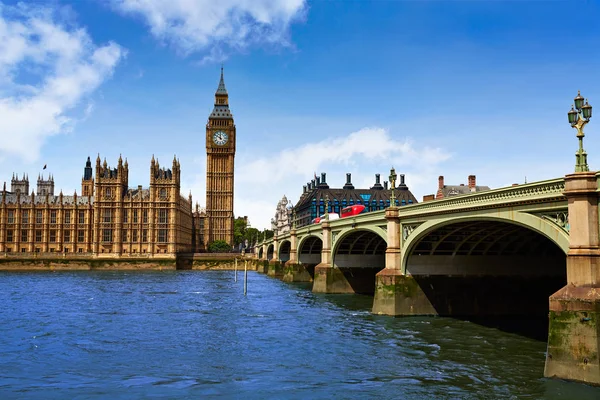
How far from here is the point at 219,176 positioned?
161750mm

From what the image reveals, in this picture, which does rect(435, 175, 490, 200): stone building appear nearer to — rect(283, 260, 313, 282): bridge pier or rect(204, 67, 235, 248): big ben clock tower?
rect(283, 260, 313, 282): bridge pier

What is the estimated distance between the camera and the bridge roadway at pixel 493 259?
1910 centimetres

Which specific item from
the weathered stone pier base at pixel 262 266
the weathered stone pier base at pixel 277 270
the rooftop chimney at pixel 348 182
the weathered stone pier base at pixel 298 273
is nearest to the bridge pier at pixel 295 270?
the weathered stone pier base at pixel 298 273

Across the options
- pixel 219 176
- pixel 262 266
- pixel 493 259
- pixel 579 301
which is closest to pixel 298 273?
pixel 493 259

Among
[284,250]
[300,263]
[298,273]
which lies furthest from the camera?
[284,250]

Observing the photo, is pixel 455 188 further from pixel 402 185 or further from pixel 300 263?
pixel 402 185

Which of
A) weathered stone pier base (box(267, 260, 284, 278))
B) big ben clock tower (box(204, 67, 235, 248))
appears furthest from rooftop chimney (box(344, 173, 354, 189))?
weathered stone pier base (box(267, 260, 284, 278))

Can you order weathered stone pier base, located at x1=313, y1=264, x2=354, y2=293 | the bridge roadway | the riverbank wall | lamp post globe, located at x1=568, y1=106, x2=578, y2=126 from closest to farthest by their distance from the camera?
1. the bridge roadway
2. lamp post globe, located at x1=568, y1=106, x2=578, y2=126
3. weathered stone pier base, located at x1=313, y1=264, x2=354, y2=293
4. the riverbank wall

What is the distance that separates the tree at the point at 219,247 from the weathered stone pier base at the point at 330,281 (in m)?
97.4

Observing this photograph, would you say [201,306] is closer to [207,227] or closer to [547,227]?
[547,227]

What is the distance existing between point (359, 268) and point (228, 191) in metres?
107

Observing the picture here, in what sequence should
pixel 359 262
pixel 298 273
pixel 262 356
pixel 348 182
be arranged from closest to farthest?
pixel 262 356
pixel 359 262
pixel 298 273
pixel 348 182

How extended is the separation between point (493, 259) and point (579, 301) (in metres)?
19.1

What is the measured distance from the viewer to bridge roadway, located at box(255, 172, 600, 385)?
752 inches
